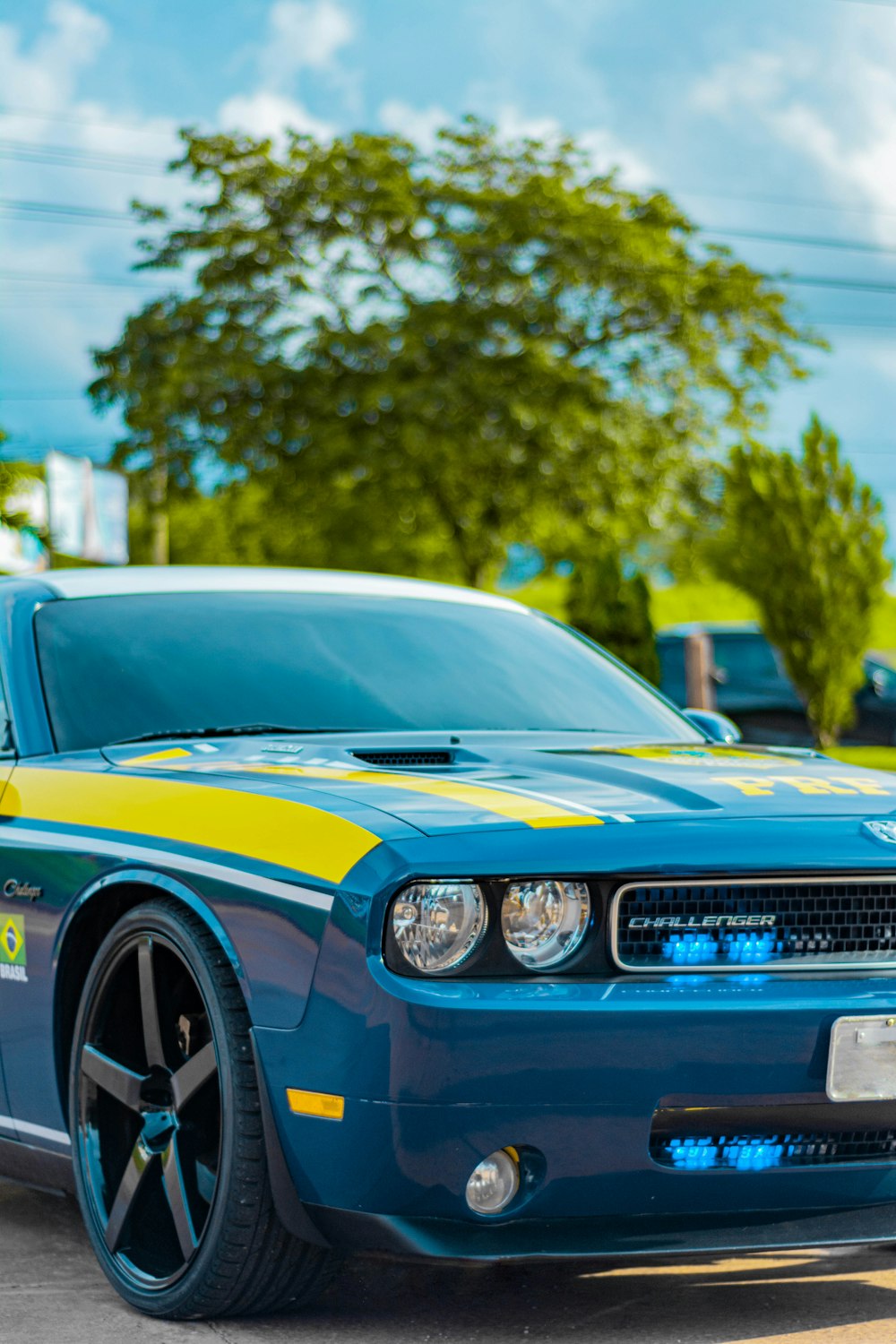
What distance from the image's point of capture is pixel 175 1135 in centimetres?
351

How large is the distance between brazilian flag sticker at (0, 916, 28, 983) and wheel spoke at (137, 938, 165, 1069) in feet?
1.47

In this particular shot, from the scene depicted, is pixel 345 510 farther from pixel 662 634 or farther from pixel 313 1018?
pixel 313 1018

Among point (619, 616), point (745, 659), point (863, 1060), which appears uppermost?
point (619, 616)

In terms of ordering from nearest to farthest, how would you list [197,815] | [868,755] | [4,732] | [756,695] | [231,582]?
[197,815], [4,732], [231,582], [868,755], [756,695]

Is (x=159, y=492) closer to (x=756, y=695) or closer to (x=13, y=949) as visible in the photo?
(x=756, y=695)

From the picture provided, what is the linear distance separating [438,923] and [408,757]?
87 centimetres

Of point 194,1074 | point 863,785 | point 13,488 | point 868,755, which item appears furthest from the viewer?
point 868,755

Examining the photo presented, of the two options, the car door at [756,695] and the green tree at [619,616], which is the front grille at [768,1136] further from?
the car door at [756,695]

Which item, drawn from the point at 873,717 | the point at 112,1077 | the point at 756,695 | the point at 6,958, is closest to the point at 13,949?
the point at 6,958

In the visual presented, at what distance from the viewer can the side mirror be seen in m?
5.10

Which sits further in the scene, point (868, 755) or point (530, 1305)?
point (868, 755)

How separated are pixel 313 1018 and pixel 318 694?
1.57 meters

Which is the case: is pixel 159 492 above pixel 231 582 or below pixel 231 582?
above

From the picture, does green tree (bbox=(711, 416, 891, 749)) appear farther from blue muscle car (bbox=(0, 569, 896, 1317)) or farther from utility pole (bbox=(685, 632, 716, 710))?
blue muscle car (bbox=(0, 569, 896, 1317))
